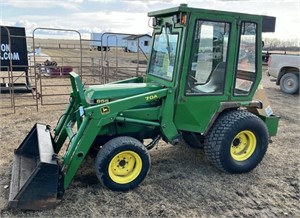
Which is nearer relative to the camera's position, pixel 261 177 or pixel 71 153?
pixel 71 153

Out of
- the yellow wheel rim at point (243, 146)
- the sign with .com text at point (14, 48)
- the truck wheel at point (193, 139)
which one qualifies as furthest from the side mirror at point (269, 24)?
the sign with .com text at point (14, 48)

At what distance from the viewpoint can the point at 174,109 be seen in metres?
4.03

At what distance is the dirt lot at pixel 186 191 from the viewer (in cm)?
343

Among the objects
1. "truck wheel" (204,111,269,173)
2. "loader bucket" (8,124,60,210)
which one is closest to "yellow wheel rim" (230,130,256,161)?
"truck wheel" (204,111,269,173)

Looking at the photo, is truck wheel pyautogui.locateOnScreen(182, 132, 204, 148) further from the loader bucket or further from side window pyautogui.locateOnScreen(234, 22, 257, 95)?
the loader bucket

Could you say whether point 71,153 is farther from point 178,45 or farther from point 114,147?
point 178,45

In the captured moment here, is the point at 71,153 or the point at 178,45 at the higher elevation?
the point at 178,45

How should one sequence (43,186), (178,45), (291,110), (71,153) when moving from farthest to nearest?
(291,110) → (178,45) → (71,153) → (43,186)

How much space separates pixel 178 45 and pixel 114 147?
1.53 metres

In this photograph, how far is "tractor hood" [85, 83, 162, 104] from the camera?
3957 millimetres

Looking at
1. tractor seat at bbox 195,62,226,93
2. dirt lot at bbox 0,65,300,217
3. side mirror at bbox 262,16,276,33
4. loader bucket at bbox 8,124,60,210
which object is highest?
side mirror at bbox 262,16,276,33

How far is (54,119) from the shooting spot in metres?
7.24

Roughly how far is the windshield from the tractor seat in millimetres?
518

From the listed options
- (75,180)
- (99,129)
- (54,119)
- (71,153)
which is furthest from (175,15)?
(54,119)
